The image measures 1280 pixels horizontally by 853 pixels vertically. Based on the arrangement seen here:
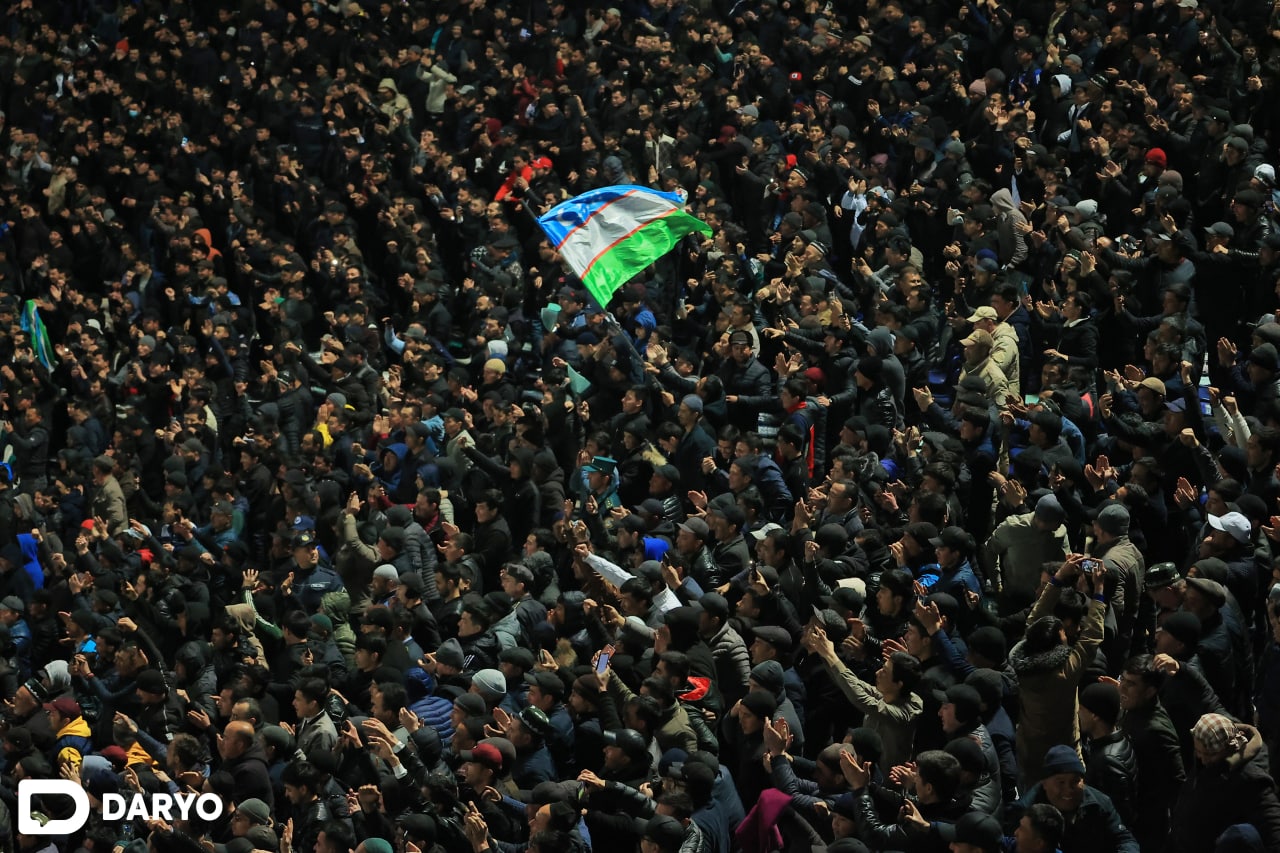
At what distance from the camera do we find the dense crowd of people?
8688mm

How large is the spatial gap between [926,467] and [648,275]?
624cm

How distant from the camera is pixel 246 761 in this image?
9898 millimetres

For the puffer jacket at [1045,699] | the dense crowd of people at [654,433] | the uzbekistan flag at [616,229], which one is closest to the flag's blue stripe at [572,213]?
→ the uzbekistan flag at [616,229]

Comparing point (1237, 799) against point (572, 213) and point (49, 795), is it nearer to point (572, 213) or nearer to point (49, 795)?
point (49, 795)

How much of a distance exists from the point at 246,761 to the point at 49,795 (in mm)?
1378

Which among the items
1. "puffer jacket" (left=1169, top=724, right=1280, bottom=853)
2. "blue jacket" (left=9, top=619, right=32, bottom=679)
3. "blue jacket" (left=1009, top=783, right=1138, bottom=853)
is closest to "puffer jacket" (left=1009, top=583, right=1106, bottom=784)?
"puffer jacket" (left=1169, top=724, right=1280, bottom=853)

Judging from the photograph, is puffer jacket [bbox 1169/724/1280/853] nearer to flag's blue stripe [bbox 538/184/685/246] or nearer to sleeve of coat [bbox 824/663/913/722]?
sleeve of coat [bbox 824/663/913/722]

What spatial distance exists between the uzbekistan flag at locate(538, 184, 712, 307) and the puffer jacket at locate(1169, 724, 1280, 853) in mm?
7955

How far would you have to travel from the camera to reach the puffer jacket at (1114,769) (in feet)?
25.8

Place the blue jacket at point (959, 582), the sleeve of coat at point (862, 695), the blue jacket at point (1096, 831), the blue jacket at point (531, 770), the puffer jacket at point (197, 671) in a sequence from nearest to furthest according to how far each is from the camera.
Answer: the blue jacket at point (1096, 831)
the sleeve of coat at point (862, 695)
the blue jacket at point (531, 770)
the blue jacket at point (959, 582)
the puffer jacket at point (197, 671)

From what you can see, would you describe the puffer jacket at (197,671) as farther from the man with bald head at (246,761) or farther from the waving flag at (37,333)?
the waving flag at (37,333)

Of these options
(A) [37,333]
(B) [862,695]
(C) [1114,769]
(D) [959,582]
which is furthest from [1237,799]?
(A) [37,333]

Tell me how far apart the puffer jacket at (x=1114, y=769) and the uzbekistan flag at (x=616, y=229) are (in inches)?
293
